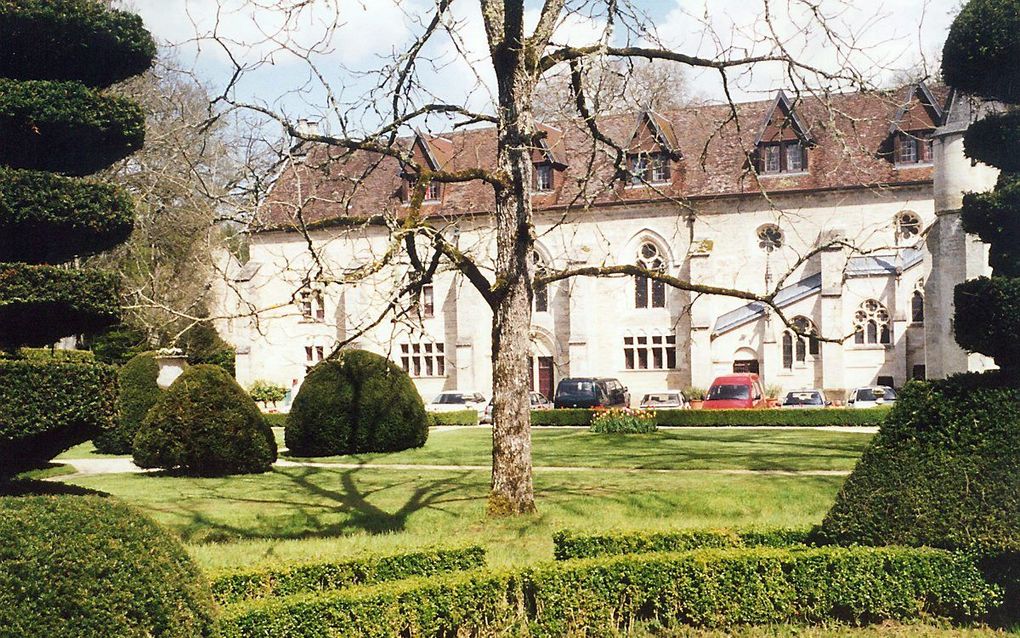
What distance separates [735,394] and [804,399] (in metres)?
2.88

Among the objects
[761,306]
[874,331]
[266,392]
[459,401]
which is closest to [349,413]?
[459,401]

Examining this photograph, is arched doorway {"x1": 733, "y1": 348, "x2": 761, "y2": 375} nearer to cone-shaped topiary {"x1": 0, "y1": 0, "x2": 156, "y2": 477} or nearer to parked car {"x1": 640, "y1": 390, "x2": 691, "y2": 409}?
parked car {"x1": 640, "y1": 390, "x2": 691, "y2": 409}

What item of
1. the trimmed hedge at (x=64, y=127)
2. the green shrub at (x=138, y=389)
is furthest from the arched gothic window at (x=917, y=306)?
the trimmed hedge at (x=64, y=127)

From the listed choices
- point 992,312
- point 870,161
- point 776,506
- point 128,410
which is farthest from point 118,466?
point 870,161

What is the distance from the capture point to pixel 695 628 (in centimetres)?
805

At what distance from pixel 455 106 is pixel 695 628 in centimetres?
762

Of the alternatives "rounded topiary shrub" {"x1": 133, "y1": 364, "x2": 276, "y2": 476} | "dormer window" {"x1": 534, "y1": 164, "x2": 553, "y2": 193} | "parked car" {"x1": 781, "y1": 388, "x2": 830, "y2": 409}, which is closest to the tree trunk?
"rounded topiary shrub" {"x1": 133, "y1": 364, "x2": 276, "y2": 476}

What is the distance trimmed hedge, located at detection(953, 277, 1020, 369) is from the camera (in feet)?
27.1

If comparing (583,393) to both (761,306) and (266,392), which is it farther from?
(266,392)

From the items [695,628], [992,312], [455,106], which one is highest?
[455,106]

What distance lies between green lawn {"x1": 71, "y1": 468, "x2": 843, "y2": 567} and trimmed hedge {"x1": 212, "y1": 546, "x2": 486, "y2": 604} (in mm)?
1384

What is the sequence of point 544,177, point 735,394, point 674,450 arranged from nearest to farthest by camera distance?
point 674,450 → point 735,394 → point 544,177

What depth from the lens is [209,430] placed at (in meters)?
18.0

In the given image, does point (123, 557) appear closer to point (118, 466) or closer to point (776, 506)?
point (776, 506)
